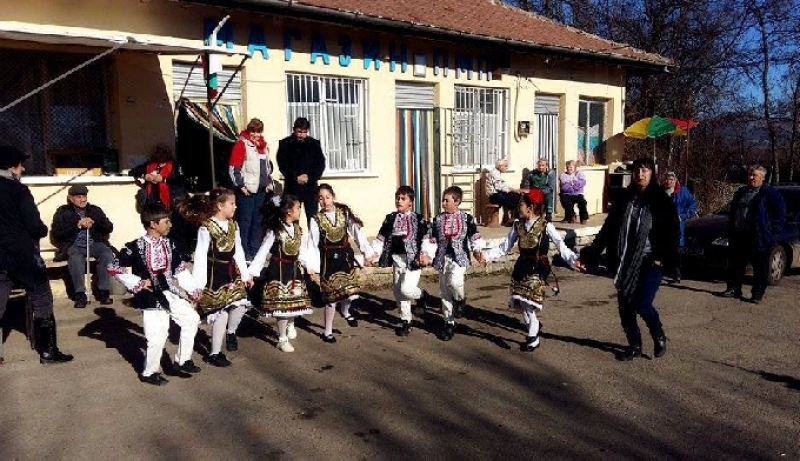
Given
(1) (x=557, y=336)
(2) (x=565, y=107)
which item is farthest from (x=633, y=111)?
(1) (x=557, y=336)

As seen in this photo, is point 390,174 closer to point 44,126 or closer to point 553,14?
point 44,126

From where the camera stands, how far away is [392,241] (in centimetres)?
727

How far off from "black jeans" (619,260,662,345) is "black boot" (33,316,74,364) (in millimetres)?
4978

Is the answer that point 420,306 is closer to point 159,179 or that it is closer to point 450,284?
point 450,284

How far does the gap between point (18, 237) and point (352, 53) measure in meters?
6.51

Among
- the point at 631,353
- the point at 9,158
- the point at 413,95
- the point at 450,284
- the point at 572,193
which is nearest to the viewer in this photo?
the point at 9,158

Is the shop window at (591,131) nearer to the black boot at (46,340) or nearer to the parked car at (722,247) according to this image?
the parked car at (722,247)

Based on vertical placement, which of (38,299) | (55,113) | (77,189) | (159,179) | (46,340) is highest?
(55,113)

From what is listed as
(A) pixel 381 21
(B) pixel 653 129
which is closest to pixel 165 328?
(A) pixel 381 21

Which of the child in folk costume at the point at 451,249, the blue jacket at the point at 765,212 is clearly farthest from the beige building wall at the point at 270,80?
the blue jacket at the point at 765,212

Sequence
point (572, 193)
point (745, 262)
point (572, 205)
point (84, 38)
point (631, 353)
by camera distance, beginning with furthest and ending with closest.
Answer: point (572, 193), point (572, 205), point (745, 262), point (84, 38), point (631, 353)

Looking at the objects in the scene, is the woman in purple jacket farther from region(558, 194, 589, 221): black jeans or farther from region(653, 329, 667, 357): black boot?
region(653, 329, 667, 357): black boot

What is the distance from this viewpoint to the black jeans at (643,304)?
6074 mm

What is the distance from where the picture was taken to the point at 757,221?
8.76 meters
